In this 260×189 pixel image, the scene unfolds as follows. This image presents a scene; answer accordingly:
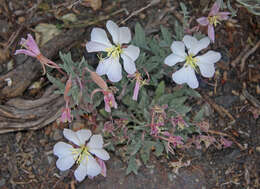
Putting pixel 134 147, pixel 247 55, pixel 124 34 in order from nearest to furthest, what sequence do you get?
pixel 124 34, pixel 134 147, pixel 247 55

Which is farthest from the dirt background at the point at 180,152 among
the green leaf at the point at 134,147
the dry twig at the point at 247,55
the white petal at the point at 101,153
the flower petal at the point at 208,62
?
the flower petal at the point at 208,62

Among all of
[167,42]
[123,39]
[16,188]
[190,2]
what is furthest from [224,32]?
[16,188]

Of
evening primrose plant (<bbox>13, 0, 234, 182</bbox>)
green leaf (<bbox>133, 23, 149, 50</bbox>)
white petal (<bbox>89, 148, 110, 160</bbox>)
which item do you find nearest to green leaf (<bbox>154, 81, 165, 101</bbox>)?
evening primrose plant (<bbox>13, 0, 234, 182</bbox>)

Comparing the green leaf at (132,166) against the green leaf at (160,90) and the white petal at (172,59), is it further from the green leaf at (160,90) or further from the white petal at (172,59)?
the white petal at (172,59)

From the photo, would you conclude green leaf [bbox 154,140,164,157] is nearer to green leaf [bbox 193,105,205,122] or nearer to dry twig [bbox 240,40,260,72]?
green leaf [bbox 193,105,205,122]

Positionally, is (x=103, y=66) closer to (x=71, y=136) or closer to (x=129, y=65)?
(x=129, y=65)

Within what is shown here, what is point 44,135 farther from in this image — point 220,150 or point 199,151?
point 220,150

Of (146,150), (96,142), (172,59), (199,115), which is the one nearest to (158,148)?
(146,150)
